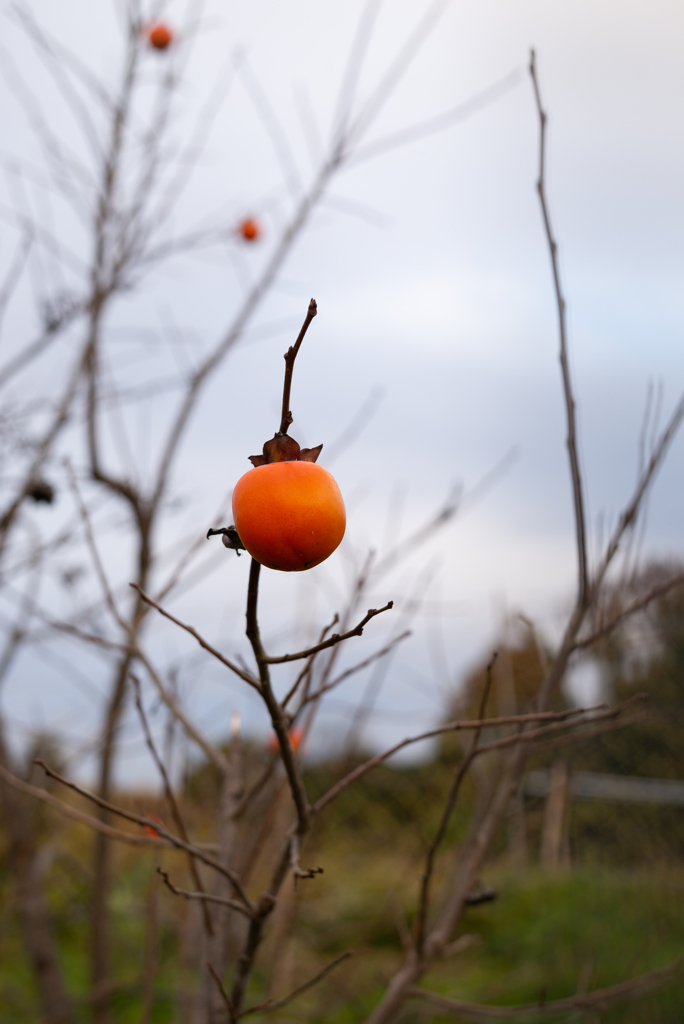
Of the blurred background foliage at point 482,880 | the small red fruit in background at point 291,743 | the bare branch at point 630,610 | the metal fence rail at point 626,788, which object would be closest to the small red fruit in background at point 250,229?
the blurred background foliage at point 482,880

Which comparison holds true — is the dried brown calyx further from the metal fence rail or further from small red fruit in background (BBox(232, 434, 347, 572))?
the metal fence rail

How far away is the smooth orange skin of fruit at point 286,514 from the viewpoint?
1.88ft

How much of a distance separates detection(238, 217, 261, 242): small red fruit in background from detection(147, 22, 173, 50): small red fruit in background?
586mm

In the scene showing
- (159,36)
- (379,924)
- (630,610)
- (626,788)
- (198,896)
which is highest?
(159,36)

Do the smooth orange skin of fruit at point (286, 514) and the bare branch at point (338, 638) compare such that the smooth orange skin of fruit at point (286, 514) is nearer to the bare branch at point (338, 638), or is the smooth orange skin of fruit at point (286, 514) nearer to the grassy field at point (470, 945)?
the bare branch at point (338, 638)

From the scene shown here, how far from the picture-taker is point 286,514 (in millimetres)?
574

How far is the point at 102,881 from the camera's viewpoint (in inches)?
83.7

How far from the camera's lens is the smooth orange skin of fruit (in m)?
0.57

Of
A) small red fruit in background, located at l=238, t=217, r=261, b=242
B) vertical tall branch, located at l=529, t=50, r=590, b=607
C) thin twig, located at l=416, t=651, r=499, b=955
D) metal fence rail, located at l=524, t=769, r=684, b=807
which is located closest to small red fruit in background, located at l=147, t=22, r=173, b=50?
small red fruit in background, located at l=238, t=217, r=261, b=242

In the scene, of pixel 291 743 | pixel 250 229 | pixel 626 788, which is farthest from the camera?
pixel 626 788

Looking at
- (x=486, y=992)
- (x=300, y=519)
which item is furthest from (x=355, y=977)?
(x=300, y=519)

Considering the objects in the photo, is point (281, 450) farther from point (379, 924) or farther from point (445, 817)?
point (379, 924)

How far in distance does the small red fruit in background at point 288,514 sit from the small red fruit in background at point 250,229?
2429 mm

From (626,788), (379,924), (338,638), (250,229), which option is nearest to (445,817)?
(338,638)
